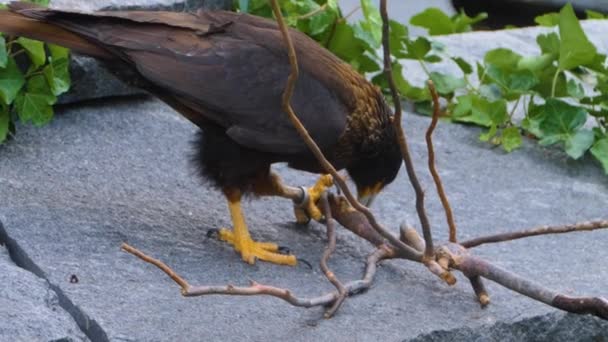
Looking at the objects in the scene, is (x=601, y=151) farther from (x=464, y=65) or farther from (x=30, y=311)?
(x=30, y=311)

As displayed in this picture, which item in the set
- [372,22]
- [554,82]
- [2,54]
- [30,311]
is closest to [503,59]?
[554,82]

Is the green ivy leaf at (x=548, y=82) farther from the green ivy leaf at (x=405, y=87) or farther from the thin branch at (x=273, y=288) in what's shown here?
the thin branch at (x=273, y=288)

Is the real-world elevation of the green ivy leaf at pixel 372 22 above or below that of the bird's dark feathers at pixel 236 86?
below

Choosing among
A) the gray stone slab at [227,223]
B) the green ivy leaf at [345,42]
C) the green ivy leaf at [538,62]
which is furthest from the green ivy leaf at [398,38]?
the green ivy leaf at [538,62]

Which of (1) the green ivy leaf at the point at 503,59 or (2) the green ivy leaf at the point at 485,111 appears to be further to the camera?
(1) the green ivy leaf at the point at 503,59

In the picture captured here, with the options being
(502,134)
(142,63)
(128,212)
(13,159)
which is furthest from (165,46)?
(502,134)

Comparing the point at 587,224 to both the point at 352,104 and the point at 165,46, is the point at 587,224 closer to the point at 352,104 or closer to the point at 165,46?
the point at 352,104
